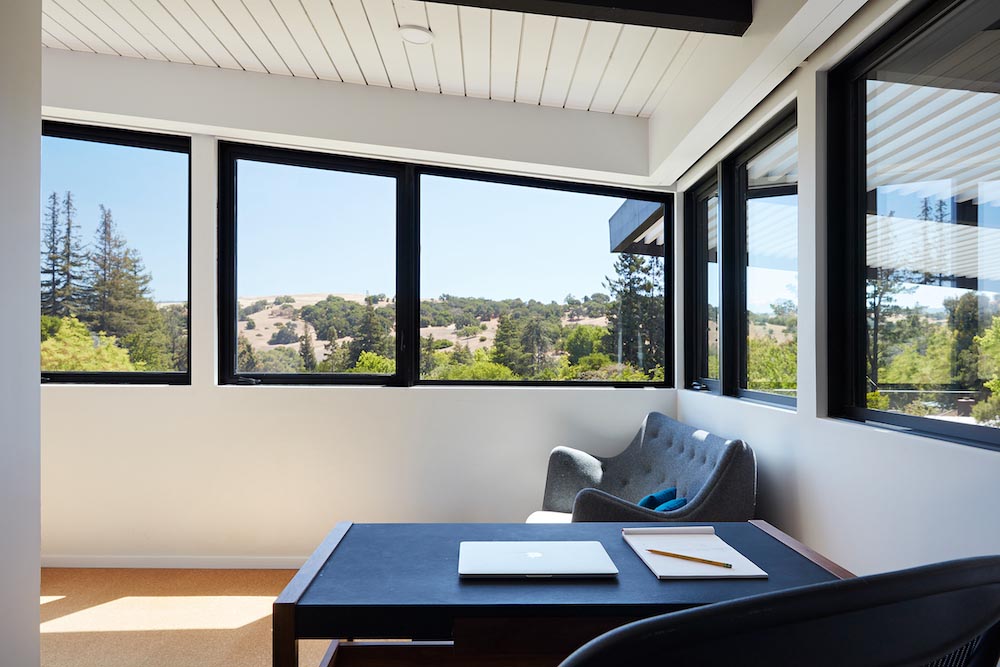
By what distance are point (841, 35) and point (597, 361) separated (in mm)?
2150

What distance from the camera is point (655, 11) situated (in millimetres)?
2135

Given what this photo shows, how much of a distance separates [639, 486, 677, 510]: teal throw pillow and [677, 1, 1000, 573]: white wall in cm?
35

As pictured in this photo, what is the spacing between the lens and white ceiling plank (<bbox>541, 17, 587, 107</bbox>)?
101 inches

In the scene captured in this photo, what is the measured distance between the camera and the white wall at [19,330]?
166 cm

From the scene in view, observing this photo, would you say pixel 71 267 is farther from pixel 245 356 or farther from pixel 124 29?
pixel 124 29

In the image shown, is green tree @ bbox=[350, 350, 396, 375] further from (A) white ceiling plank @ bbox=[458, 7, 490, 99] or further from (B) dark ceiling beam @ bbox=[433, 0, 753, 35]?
(B) dark ceiling beam @ bbox=[433, 0, 753, 35]

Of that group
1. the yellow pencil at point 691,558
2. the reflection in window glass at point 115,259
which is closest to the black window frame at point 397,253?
Result: the reflection in window glass at point 115,259

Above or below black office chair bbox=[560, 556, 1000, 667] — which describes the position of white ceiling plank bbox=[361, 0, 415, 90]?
above

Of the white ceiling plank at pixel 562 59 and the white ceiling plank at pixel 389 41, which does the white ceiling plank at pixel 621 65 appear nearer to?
the white ceiling plank at pixel 562 59

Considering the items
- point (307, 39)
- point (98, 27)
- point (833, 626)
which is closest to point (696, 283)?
point (307, 39)

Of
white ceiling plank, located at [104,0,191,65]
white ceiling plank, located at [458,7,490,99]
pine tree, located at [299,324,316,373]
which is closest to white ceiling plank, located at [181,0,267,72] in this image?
white ceiling plank, located at [104,0,191,65]

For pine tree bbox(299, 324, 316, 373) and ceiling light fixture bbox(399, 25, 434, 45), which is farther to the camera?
pine tree bbox(299, 324, 316, 373)

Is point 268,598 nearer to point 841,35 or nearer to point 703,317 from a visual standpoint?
point 703,317

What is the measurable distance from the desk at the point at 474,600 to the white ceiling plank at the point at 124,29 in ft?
8.38
